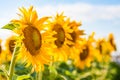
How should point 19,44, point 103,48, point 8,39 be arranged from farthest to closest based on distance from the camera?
1. point 103,48
2. point 8,39
3. point 19,44

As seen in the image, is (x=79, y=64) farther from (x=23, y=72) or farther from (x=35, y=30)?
(x=35, y=30)

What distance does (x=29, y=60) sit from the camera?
7.88ft

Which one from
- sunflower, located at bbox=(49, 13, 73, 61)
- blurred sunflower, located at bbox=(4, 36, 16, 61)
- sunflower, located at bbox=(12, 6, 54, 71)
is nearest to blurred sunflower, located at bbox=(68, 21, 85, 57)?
sunflower, located at bbox=(49, 13, 73, 61)

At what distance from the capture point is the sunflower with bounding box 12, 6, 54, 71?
2.38 meters

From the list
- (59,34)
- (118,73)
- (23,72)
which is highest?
(59,34)

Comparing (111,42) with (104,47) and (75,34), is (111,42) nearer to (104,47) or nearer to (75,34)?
(104,47)

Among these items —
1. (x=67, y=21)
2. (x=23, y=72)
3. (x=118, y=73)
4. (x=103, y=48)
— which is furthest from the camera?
(x=118, y=73)

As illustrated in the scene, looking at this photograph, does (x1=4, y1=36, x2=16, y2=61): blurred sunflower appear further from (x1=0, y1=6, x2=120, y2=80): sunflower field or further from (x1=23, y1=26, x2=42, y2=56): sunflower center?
(x1=23, y1=26, x2=42, y2=56): sunflower center

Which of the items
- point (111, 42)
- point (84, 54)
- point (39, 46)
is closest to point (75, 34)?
point (84, 54)

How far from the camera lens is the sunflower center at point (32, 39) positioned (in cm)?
241

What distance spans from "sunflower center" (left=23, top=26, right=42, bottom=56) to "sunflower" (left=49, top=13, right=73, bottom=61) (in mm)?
633

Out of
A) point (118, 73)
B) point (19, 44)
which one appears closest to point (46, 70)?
point (19, 44)

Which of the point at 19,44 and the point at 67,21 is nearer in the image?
the point at 19,44

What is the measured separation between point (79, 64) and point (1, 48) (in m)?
1.11
